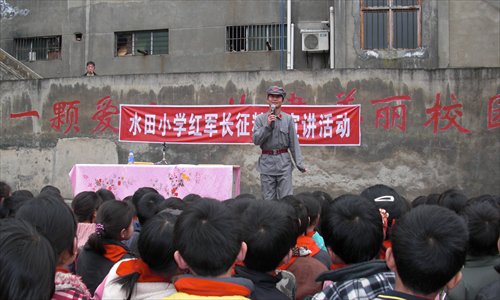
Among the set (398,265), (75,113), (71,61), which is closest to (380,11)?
(75,113)

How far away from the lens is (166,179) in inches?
295

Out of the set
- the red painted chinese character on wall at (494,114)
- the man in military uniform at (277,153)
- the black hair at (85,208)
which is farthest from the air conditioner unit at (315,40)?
the black hair at (85,208)

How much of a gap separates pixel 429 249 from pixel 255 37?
1330 cm

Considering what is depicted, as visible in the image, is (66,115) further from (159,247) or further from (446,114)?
(159,247)

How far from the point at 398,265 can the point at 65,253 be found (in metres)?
1.27

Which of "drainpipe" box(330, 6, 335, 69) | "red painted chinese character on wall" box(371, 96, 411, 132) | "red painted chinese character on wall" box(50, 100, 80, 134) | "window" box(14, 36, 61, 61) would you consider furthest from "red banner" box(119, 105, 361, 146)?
"window" box(14, 36, 61, 61)

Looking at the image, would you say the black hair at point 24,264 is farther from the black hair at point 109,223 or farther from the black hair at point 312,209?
the black hair at point 312,209

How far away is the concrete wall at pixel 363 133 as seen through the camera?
27.7 feet

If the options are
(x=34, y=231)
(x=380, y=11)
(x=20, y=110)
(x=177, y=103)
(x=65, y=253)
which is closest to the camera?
(x=34, y=231)

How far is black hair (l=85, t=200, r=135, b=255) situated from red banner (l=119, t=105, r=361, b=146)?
5734 millimetres

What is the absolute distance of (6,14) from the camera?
16.5 m

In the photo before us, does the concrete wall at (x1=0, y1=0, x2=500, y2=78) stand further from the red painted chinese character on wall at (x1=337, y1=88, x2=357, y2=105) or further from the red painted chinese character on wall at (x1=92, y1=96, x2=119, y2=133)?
the red painted chinese character on wall at (x1=92, y1=96, x2=119, y2=133)

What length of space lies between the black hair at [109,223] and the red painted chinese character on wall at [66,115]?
22.6 ft

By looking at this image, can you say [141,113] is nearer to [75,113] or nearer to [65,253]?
[75,113]
